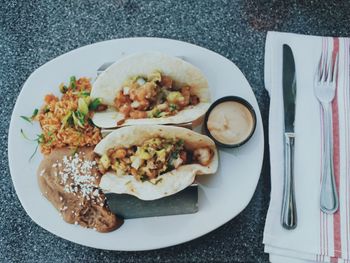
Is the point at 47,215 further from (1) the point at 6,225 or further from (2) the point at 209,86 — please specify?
(2) the point at 209,86

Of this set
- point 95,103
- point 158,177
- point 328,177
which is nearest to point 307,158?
point 328,177

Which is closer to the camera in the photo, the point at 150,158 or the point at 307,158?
the point at 150,158

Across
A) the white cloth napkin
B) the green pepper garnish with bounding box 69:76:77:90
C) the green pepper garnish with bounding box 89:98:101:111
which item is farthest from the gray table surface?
the green pepper garnish with bounding box 89:98:101:111

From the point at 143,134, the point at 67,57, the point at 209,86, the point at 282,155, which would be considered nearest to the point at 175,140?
the point at 143,134

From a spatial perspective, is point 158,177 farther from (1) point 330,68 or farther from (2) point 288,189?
(1) point 330,68

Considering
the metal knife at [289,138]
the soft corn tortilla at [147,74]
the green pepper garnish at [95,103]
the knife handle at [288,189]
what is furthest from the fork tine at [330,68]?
the green pepper garnish at [95,103]

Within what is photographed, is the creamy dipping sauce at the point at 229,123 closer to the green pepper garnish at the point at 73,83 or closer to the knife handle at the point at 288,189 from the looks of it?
the knife handle at the point at 288,189
